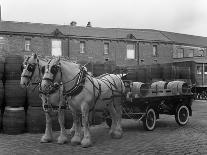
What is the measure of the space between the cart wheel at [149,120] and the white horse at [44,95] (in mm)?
2643

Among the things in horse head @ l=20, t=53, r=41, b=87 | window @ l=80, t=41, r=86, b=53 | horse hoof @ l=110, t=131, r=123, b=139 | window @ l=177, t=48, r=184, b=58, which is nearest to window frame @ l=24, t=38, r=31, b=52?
window @ l=80, t=41, r=86, b=53

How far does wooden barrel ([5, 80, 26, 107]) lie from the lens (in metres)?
9.98

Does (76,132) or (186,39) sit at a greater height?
(186,39)

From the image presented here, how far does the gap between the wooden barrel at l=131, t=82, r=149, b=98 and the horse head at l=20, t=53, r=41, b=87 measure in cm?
294

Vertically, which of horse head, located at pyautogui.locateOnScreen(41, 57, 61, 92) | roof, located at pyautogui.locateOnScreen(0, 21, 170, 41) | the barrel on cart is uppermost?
roof, located at pyautogui.locateOnScreen(0, 21, 170, 41)

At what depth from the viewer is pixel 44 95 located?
8.87m

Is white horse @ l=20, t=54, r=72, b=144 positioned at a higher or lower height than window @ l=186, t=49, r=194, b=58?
lower

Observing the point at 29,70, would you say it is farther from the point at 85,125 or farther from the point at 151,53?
the point at 151,53

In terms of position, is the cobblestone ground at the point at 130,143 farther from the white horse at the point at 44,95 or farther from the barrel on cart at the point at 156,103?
the barrel on cart at the point at 156,103

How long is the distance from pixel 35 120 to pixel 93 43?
32.4m

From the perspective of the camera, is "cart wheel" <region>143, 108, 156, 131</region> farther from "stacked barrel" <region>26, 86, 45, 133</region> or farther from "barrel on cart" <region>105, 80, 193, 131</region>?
"stacked barrel" <region>26, 86, 45, 133</region>

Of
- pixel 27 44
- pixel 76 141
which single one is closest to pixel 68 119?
pixel 76 141

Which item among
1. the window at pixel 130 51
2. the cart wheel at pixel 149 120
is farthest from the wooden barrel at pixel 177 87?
the window at pixel 130 51

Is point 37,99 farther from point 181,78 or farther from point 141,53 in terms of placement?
point 141,53
